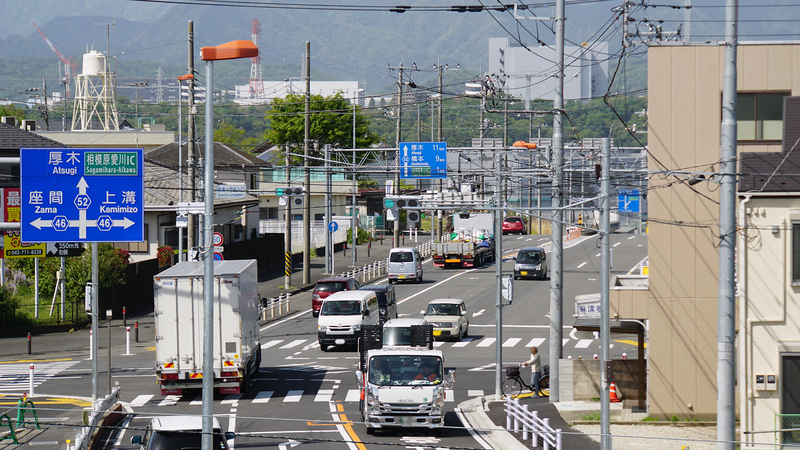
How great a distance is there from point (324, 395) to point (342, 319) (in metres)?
8.56

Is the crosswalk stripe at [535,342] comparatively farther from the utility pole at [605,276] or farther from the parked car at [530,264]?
the utility pole at [605,276]

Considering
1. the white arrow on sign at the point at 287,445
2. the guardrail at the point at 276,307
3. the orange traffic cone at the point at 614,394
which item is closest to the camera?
the white arrow on sign at the point at 287,445

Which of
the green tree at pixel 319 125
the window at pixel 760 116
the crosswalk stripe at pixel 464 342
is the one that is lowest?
the crosswalk stripe at pixel 464 342

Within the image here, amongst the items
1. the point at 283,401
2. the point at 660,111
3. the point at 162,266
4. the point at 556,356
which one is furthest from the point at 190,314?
the point at 162,266

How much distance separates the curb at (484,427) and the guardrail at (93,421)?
26.4 ft

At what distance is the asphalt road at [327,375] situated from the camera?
67.2ft

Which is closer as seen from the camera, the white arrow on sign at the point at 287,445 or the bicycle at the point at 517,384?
the white arrow on sign at the point at 287,445

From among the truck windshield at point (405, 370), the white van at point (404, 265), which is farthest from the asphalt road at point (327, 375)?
the truck windshield at point (405, 370)

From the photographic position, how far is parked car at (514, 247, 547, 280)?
5397 centimetres

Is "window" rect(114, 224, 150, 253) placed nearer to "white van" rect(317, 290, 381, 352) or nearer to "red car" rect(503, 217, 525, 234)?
"white van" rect(317, 290, 381, 352)

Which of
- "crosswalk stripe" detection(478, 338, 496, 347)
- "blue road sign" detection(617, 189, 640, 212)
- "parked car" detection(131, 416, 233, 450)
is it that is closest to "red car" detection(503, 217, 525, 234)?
"blue road sign" detection(617, 189, 640, 212)

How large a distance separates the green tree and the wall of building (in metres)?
59.0

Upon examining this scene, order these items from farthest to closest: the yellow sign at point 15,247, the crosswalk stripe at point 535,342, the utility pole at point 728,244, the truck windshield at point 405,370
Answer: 1. the yellow sign at point 15,247
2. the crosswalk stripe at point 535,342
3. the truck windshield at point 405,370
4. the utility pole at point 728,244

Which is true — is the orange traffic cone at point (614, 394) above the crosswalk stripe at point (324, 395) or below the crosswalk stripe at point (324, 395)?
above
